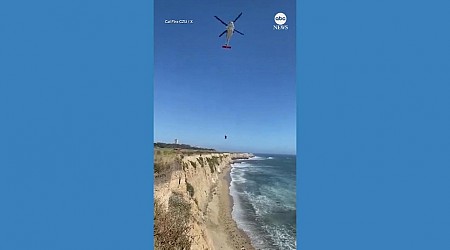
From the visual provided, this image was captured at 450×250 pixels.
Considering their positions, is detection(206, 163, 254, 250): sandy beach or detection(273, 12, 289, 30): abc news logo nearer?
detection(273, 12, 289, 30): abc news logo

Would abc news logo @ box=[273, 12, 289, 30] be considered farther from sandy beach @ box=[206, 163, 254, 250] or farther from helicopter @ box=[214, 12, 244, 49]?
sandy beach @ box=[206, 163, 254, 250]

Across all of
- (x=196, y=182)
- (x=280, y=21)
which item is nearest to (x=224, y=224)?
(x=196, y=182)

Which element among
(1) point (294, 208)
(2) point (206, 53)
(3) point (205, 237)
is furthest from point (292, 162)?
(2) point (206, 53)

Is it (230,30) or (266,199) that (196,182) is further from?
(230,30)

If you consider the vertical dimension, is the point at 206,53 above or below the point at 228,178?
above

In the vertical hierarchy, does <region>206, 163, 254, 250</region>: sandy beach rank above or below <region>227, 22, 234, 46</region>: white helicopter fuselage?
below

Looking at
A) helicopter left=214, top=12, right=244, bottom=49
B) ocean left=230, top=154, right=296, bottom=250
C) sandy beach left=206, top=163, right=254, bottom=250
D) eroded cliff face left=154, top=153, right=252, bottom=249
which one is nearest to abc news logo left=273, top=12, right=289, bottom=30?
helicopter left=214, top=12, right=244, bottom=49

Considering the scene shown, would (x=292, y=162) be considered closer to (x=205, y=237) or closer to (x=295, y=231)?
(x=295, y=231)
